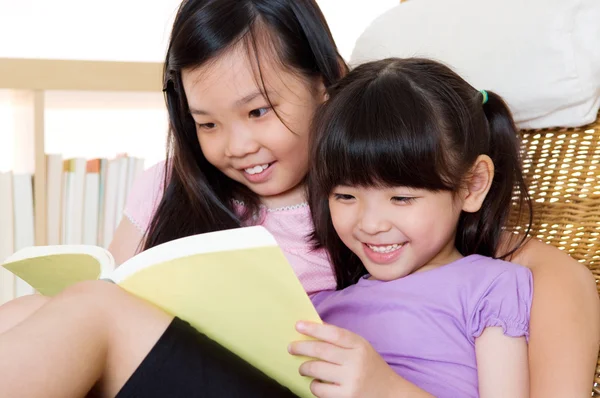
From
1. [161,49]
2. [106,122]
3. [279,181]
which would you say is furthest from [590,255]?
[161,49]

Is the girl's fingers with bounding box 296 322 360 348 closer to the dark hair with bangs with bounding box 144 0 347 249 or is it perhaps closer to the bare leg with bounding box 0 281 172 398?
the bare leg with bounding box 0 281 172 398

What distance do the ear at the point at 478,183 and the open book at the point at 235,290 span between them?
358 millimetres

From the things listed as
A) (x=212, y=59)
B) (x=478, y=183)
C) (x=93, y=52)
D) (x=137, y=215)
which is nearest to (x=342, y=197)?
(x=478, y=183)

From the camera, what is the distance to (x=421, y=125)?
3.29ft

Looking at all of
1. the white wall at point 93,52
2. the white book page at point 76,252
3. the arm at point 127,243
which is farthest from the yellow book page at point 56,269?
the white wall at point 93,52

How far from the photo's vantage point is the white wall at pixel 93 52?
7.33ft

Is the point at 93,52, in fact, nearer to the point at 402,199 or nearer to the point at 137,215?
the point at 137,215

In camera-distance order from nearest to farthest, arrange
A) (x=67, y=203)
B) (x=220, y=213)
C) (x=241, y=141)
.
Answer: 1. (x=241, y=141)
2. (x=220, y=213)
3. (x=67, y=203)

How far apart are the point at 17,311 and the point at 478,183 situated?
59 centimetres

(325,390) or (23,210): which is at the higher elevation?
(325,390)

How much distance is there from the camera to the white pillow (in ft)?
3.68

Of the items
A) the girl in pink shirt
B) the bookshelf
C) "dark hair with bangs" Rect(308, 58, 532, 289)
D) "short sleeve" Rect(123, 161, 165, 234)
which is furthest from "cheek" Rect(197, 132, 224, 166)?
the bookshelf

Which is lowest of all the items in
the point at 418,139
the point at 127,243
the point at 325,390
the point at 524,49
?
the point at 127,243

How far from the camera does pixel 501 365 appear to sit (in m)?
0.94
